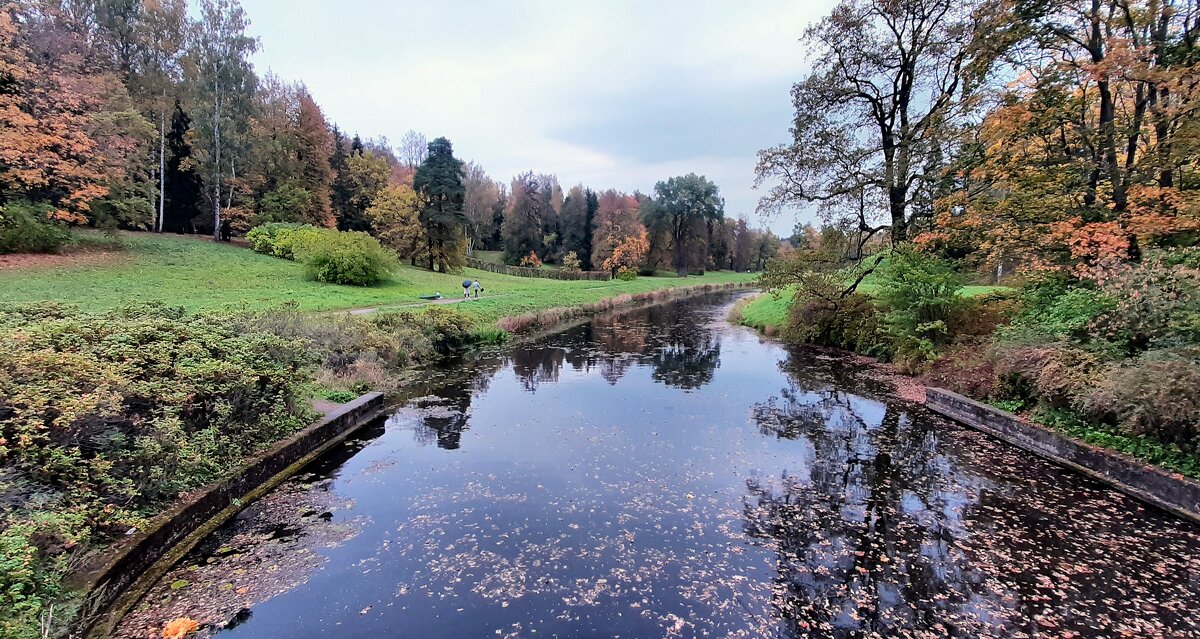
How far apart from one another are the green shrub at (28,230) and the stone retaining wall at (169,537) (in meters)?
24.4

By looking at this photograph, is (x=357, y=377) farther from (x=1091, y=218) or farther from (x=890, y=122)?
(x=890, y=122)

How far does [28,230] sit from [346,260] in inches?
472

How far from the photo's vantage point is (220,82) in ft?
99.3

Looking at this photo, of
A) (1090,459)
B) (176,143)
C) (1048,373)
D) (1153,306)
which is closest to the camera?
(1090,459)

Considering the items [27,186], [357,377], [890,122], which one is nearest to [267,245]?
[27,186]

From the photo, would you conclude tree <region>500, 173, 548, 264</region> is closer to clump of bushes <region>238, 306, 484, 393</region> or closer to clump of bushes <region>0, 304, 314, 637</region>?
clump of bushes <region>238, 306, 484, 393</region>

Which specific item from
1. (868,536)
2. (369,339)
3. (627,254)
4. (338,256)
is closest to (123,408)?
(868,536)

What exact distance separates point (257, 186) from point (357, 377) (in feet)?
107

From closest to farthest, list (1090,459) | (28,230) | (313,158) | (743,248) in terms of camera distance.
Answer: (1090,459), (28,230), (313,158), (743,248)

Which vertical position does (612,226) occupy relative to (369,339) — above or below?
above

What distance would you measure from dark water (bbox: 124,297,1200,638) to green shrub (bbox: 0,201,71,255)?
955 inches

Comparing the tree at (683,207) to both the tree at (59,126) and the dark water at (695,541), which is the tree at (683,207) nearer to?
the tree at (59,126)

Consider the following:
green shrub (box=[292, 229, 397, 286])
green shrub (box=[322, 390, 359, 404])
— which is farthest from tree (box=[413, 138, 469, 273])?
green shrub (box=[322, 390, 359, 404])

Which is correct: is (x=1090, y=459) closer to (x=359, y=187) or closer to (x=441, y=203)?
(x=441, y=203)
